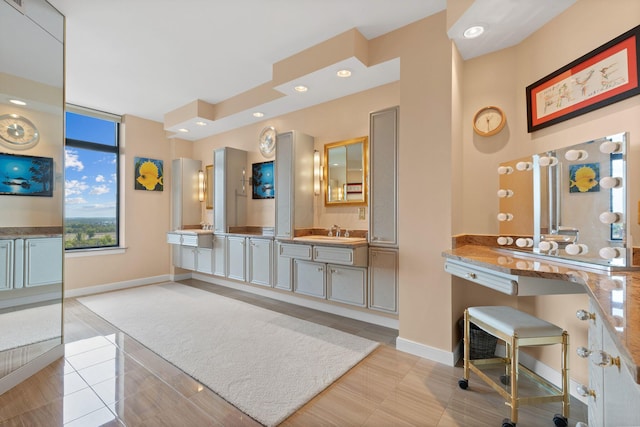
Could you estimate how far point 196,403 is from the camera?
186cm

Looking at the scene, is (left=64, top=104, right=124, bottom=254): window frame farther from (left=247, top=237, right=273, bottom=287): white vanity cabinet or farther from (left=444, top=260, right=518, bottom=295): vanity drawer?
(left=444, top=260, right=518, bottom=295): vanity drawer

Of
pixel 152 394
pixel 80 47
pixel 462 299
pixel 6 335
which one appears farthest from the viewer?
pixel 80 47

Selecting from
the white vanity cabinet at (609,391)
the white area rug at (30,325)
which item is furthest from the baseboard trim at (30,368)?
the white vanity cabinet at (609,391)

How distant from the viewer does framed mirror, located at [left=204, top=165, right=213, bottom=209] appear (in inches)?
212

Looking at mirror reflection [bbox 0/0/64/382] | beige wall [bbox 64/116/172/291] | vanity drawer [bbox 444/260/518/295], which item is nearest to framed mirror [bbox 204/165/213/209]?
beige wall [bbox 64/116/172/291]

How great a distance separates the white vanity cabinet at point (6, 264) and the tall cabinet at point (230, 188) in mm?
2499

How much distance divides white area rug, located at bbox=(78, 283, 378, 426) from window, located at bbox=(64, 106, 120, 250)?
3.64ft

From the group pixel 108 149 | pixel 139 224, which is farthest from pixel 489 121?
pixel 108 149

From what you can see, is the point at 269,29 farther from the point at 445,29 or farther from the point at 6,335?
the point at 6,335


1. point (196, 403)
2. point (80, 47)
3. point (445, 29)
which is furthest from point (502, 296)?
point (80, 47)

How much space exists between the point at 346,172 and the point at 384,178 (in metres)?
0.84

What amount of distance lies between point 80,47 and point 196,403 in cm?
365

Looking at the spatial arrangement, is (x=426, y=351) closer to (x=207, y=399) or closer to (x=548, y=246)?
(x=548, y=246)

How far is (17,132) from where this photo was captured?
226 cm
